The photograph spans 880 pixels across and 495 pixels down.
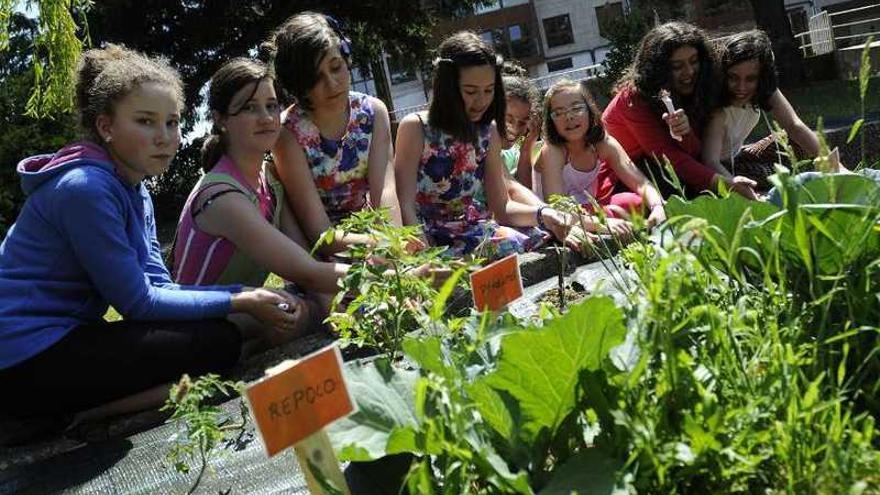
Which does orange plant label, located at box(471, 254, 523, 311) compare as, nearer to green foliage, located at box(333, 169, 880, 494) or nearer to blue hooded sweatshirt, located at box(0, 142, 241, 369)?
green foliage, located at box(333, 169, 880, 494)

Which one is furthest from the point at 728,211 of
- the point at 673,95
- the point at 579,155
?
the point at 673,95

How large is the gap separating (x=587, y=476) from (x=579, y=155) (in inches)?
123

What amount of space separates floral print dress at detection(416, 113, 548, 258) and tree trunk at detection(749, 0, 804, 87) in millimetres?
12661

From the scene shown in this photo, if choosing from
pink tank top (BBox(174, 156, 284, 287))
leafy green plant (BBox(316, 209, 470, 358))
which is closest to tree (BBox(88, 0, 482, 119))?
pink tank top (BBox(174, 156, 284, 287))

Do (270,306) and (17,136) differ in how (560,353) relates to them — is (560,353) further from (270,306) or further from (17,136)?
(17,136)

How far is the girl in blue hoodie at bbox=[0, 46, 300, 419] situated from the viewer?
2314 mm

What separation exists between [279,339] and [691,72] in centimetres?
228

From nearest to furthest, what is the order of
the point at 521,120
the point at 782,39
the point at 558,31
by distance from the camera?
the point at 521,120
the point at 782,39
the point at 558,31

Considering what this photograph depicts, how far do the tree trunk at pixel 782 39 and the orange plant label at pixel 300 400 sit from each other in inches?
593

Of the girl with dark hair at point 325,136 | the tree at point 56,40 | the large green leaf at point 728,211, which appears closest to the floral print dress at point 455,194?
the girl with dark hair at point 325,136

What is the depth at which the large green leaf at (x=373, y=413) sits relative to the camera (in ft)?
3.78

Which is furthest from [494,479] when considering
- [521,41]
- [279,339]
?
[521,41]

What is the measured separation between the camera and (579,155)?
4008 mm

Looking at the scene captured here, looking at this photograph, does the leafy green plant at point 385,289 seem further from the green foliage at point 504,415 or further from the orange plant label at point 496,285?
the green foliage at point 504,415
